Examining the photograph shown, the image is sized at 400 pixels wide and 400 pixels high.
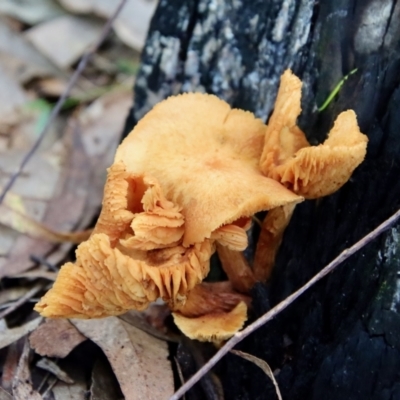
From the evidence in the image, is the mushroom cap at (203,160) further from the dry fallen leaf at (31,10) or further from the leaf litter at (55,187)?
the dry fallen leaf at (31,10)

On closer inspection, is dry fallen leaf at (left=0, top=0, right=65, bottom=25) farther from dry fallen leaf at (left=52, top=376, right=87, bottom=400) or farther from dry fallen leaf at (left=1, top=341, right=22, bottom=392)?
dry fallen leaf at (left=52, top=376, right=87, bottom=400)

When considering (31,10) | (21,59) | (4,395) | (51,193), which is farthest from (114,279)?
(31,10)

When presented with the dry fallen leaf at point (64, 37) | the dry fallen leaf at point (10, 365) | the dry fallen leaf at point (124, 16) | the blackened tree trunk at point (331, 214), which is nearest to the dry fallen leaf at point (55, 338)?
the dry fallen leaf at point (10, 365)

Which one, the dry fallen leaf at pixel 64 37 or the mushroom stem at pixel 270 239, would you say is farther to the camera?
the dry fallen leaf at pixel 64 37

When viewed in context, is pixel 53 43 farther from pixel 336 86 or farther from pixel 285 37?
pixel 336 86

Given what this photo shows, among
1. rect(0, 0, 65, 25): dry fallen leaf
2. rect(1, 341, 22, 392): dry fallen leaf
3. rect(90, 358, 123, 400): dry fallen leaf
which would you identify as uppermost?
rect(0, 0, 65, 25): dry fallen leaf

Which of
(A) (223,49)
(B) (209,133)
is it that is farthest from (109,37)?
(B) (209,133)

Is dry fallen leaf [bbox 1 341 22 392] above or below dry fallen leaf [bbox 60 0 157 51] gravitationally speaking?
below

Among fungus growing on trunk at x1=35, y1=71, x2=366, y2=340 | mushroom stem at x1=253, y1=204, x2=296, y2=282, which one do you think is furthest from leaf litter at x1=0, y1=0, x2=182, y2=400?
mushroom stem at x1=253, y1=204, x2=296, y2=282
